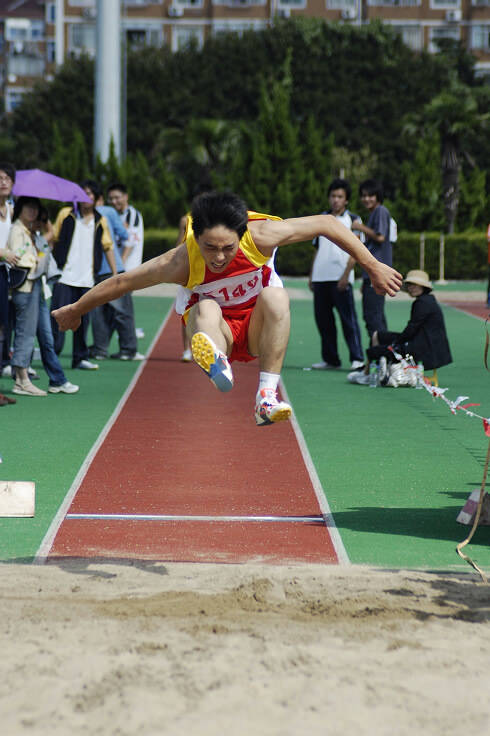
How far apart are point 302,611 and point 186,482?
2513mm

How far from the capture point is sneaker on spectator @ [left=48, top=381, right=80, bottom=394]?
36.0 feet

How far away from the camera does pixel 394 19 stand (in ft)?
225

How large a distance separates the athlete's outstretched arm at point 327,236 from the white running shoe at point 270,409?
30.4 inches

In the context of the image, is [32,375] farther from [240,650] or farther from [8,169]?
[240,650]

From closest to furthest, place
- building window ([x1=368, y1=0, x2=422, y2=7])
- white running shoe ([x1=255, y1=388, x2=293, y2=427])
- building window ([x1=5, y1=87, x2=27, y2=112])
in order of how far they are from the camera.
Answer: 1. white running shoe ([x1=255, y1=388, x2=293, y2=427])
2. building window ([x1=368, y1=0, x2=422, y2=7])
3. building window ([x1=5, y1=87, x2=27, y2=112])

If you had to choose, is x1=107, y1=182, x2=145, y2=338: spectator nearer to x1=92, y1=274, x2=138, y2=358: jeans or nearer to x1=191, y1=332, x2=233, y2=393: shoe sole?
x1=92, y1=274, x2=138, y2=358: jeans

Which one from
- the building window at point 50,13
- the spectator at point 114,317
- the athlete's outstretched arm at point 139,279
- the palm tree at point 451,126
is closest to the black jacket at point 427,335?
the spectator at point 114,317

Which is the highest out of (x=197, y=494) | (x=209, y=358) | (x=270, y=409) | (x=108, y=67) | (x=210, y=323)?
(x=108, y=67)

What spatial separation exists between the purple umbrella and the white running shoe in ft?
18.2

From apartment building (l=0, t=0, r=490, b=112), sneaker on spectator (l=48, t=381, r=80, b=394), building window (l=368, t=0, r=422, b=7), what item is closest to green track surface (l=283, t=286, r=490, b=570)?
sneaker on spectator (l=48, t=381, r=80, b=394)

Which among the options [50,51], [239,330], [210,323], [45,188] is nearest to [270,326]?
[239,330]

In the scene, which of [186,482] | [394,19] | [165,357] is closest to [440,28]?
[394,19]

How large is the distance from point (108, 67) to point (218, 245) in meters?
26.7

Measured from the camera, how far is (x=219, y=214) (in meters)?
5.41
